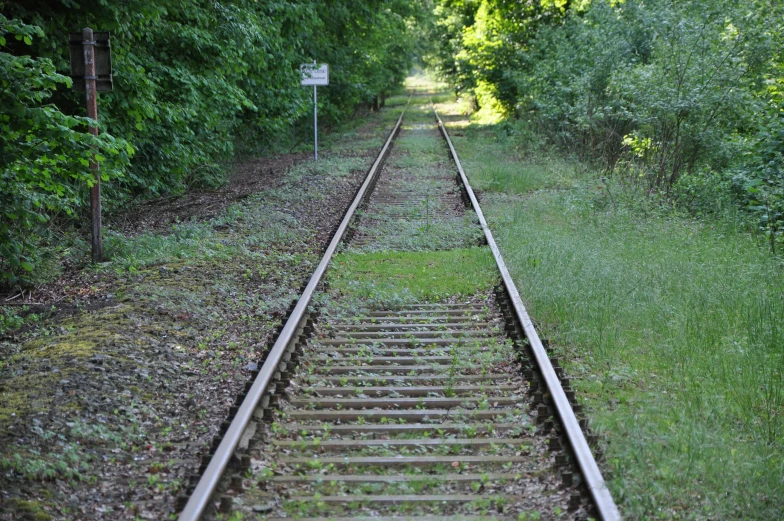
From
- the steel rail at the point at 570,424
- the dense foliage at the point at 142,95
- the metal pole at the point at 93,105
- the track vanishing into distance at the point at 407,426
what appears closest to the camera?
the steel rail at the point at 570,424

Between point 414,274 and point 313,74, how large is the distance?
13035 mm

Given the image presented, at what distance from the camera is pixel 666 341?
20.5 ft

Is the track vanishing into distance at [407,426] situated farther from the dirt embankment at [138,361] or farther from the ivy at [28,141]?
the ivy at [28,141]

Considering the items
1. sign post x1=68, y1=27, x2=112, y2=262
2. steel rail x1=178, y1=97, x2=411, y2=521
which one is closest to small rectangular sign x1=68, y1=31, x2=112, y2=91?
sign post x1=68, y1=27, x2=112, y2=262

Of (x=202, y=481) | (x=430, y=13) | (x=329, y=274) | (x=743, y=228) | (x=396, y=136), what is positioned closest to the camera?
(x=202, y=481)

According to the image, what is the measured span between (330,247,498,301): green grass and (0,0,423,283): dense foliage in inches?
109

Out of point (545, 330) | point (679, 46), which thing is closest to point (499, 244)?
point (545, 330)

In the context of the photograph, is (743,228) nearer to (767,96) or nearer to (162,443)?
(767,96)

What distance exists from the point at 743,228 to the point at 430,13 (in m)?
45.0

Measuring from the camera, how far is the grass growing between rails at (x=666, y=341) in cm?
410

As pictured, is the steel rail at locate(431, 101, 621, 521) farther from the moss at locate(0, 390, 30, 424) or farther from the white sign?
the white sign

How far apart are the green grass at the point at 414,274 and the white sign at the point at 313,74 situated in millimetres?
11698

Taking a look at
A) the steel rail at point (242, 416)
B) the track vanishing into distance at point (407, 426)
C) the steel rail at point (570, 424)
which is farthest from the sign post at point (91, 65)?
the steel rail at point (570, 424)

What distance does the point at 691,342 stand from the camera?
20.3 ft
